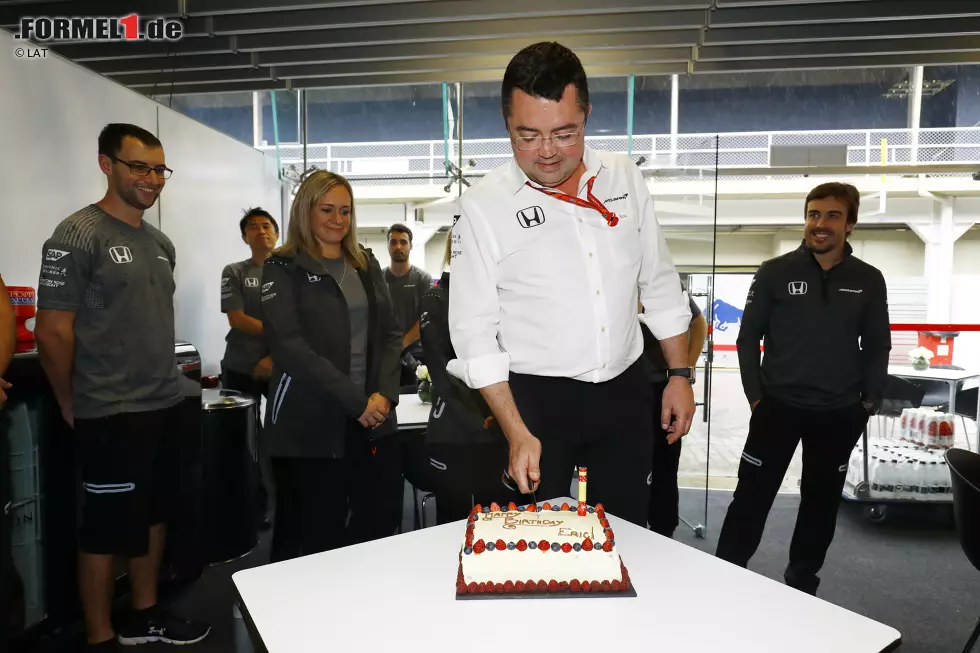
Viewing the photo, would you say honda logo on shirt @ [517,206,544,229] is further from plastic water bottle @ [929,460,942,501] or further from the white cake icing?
plastic water bottle @ [929,460,942,501]

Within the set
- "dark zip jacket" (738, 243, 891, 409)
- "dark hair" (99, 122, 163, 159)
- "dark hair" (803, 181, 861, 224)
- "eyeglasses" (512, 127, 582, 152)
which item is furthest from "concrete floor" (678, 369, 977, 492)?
"dark hair" (99, 122, 163, 159)

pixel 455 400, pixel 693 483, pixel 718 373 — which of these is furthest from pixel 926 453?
pixel 718 373

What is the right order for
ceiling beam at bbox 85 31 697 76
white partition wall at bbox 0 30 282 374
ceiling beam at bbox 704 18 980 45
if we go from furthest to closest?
ceiling beam at bbox 85 31 697 76 < ceiling beam at bbox 704 18 980 45 < white partition wall at bbox 0 30 282 374

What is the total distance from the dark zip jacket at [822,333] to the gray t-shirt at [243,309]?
2.64m

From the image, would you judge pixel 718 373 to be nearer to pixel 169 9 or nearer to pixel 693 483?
pixel 693 483

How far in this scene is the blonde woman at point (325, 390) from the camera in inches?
86.7

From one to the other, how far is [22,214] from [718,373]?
1108cm

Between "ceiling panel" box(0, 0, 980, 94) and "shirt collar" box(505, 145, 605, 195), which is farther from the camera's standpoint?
"ceiling panel" box(0, 0, 980, 94)

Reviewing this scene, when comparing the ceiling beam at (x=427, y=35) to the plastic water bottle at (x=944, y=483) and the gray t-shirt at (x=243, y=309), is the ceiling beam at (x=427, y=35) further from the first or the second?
the plastic water bottle at (x=944, y=483)

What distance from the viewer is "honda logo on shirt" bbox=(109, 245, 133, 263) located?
7.22 feet

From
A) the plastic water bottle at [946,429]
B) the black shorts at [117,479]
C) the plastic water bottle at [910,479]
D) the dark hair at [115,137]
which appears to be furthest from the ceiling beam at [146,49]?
the plastic water bottle at [946,429]

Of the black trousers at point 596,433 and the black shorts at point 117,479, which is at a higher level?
the black trousers at point 596,433

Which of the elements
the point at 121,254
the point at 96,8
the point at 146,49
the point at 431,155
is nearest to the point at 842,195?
the point at 121,254

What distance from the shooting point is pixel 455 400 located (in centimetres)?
221
